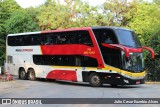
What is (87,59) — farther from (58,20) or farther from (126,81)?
(58,20)

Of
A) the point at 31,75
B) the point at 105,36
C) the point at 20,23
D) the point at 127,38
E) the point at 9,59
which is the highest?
the point at 20,23

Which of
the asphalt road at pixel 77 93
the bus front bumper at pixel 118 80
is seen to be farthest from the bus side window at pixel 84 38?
the asphalt road at pixel 77 93

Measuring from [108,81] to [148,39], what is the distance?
1899cm

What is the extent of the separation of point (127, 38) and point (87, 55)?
2975 millimetres

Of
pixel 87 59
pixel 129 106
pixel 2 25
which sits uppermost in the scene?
pixel 2 25

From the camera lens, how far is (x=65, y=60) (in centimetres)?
2862

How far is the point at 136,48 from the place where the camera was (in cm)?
2572

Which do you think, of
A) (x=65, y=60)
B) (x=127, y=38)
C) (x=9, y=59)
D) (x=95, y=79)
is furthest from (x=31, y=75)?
(x=127, y=38)

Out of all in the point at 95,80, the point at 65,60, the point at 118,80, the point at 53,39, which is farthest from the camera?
the point at 53,39

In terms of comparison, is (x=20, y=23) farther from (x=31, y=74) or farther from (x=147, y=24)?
(x=31, y=74)

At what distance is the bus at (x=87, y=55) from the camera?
25.0 m

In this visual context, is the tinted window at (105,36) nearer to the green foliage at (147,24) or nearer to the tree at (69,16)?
the green foliage at (147,24)

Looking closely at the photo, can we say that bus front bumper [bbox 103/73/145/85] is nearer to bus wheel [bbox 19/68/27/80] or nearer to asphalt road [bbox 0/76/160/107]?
asphalt road [bbox 0/76/160/107]

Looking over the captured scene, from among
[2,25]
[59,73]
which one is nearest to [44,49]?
[59,73]
